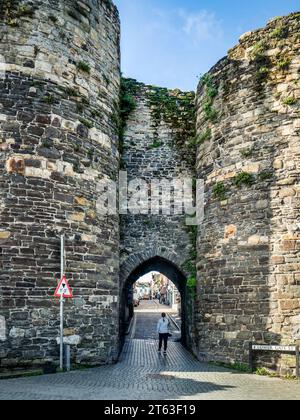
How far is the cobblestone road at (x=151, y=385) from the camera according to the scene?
6527 mm

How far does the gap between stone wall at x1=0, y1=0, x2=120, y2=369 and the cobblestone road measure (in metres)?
0.83

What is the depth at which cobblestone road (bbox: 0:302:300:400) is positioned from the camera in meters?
6.53

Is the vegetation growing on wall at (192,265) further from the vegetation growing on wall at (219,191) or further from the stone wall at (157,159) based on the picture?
the vegetation growing on wall at (219,191)

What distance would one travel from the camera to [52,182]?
9.20 metres

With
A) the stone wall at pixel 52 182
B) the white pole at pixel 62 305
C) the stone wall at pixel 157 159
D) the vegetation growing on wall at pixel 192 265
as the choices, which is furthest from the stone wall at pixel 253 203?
the white pole at pixel 62 305

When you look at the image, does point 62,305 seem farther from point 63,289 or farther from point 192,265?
point 192,265

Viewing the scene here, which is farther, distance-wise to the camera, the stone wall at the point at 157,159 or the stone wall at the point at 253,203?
the stone wall at the point at 157,159

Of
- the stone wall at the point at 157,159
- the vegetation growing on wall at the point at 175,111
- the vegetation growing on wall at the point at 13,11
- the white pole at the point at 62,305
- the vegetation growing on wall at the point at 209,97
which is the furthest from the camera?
the vegetation growing on wall at the point at 175,111

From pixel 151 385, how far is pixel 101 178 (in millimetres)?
4934

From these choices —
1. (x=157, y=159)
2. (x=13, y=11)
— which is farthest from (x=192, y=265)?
(x=13, y=11)

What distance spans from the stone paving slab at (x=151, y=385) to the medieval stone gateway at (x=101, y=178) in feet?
2.44
